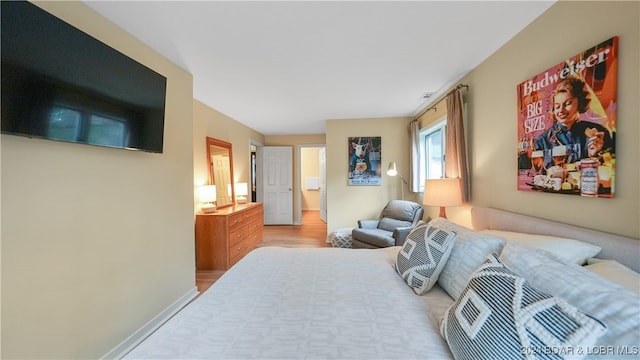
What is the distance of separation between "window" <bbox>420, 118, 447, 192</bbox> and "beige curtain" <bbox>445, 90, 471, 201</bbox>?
Result: 0.56 metres

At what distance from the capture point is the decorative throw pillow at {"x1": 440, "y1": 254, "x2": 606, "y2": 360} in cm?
63

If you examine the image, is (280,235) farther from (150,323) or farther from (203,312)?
(203,312)

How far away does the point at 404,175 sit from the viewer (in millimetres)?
4309

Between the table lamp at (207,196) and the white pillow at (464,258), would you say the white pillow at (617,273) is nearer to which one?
the white pillow at (464,258)

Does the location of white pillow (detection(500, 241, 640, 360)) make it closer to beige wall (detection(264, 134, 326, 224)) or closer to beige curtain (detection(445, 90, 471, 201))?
beige curtain (detection(445, 90, 471, 201))

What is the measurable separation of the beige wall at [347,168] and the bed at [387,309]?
2.77m

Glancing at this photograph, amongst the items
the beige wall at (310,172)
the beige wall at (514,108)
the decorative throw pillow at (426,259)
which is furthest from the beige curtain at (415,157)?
the beige wall at (310,172)

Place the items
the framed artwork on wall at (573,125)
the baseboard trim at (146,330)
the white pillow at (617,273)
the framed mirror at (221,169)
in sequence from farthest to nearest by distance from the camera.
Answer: the framed mirror at (221,169) → the baseboard trim at (146,330) → the framed artwork on wall at (573,125) → the white pillow at (617,273)

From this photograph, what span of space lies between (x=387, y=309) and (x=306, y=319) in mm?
397

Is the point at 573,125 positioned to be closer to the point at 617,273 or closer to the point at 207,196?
the point at 617,273

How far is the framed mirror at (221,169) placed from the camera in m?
3.61

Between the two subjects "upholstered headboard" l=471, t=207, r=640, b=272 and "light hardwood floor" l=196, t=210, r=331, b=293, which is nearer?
"upholstered headboard" l=471, t=207, r=640, b=272

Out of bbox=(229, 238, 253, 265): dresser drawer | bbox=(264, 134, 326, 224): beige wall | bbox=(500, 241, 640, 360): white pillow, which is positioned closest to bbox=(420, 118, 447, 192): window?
bbox=(500, 241, 640, 360): white pillow

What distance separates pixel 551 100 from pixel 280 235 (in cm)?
459
